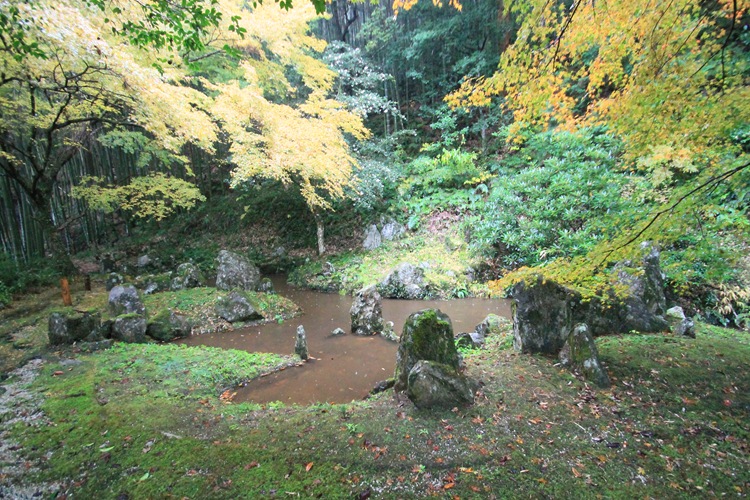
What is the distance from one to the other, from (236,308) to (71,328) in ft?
9.57

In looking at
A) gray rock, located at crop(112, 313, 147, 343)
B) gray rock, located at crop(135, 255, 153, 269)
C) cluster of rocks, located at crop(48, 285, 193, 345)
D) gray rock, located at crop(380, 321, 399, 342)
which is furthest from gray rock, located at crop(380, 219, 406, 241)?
gray rock, located at crop(135, 255, 153, 269)

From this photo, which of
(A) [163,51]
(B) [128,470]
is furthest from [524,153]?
(B) [128,470]

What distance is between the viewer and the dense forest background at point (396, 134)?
3279 mm

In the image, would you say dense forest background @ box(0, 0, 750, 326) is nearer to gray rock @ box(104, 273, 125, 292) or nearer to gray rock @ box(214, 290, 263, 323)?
gray rock @ box(104, 273, 125, 292)

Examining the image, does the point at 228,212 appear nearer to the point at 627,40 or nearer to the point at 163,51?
the point at 163,51

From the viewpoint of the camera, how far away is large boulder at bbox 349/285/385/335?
6.98 metres

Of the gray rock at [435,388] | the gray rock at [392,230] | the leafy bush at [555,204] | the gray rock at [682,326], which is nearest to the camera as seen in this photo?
the gray rock at [435,388]

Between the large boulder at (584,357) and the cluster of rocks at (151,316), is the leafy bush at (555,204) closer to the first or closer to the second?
the large boulder at (584,357)

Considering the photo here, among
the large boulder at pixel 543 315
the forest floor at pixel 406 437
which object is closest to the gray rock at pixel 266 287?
the forest floor at pixel 406 437

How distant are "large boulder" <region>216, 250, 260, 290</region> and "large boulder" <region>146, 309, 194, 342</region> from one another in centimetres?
279

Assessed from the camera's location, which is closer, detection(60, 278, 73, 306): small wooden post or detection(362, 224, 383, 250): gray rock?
detection(60, 278, 73, 306): small wooden post

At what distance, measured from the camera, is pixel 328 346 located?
639 centimetres

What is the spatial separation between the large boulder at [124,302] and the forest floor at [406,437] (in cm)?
273

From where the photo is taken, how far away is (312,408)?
3777 millimetres
